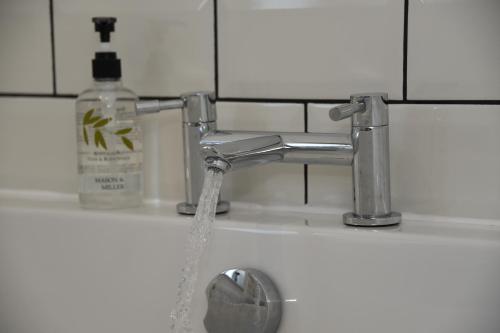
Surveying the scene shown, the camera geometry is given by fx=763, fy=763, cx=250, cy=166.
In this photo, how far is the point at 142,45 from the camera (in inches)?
32.8

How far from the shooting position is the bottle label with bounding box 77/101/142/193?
0.79 metres

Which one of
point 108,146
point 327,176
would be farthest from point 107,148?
point 327,176

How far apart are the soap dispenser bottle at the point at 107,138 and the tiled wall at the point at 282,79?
4 centimetres

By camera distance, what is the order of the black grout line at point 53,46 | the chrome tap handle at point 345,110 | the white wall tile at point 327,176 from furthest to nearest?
1. the black grout line at point 53,46
2. the white wall tile at point 327,176
3. the chrome tap handle at point 345,110

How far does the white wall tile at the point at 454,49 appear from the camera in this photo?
695 millimetres

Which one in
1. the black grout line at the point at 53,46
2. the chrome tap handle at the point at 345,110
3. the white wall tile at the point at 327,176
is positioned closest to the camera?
the chrome tap handle at the point at 345,110

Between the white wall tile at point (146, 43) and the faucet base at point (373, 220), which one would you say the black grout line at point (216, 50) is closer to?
the white wall tile at point (146, 43)

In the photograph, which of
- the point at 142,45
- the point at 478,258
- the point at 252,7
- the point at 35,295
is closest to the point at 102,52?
the point at 142,45

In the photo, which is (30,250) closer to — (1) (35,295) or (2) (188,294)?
(1) (35,295)

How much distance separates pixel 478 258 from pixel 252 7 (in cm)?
33

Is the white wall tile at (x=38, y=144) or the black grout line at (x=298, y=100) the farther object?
the white wall tile at (x=38, y=144)

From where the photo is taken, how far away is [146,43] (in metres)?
0.83

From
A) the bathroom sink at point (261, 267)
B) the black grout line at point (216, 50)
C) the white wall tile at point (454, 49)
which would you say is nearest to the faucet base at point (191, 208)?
the bathroom sink at point (261, 267)

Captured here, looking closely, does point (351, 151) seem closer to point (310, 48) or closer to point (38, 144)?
point (310, 48)
